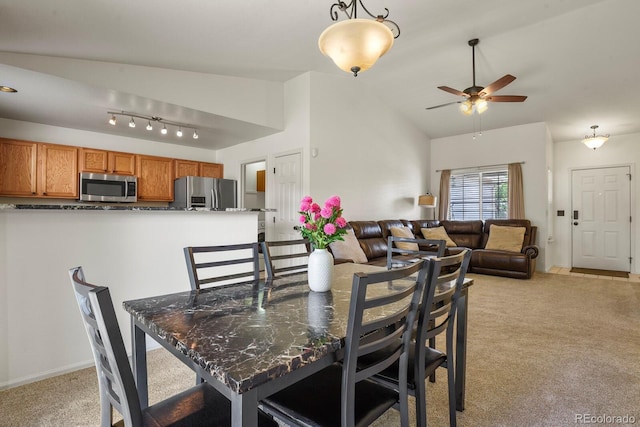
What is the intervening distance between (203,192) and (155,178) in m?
0.82

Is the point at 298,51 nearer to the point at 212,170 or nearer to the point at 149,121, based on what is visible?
the point at 149,121

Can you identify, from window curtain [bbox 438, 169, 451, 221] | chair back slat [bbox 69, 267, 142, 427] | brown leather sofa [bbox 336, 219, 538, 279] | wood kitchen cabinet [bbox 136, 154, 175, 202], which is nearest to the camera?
chair back slat [bbox 69, 267, 142, 427]

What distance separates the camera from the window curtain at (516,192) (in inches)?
242

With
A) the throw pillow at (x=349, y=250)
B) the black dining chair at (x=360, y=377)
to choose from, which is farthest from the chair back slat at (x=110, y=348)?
the throw pillow at (x=349, y=250)

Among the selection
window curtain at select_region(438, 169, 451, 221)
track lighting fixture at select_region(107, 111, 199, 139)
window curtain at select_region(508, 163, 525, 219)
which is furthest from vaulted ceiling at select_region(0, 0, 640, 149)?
window curtain at select_region(438, 169, 451, 221)

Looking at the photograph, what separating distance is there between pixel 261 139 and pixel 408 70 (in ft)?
8.33

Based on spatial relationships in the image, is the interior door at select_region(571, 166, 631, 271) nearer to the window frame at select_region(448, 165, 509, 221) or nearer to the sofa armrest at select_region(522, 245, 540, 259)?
the window frame at select_region(448, 165, 509, 221)

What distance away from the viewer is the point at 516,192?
618cm

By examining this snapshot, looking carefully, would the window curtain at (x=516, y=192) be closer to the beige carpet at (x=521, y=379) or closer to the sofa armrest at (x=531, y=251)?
the sofa armrest at (x=531, y=251)

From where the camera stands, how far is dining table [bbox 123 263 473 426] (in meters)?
0.78

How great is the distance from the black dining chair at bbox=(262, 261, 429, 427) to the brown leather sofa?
3.20 meters

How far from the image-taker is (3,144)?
4.09 meters

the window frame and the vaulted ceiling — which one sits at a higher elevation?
the vaulted ceiling

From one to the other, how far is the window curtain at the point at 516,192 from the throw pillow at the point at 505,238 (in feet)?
1.54
